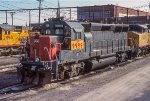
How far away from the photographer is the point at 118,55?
Result: 24.3 meters

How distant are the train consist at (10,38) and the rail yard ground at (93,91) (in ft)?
51.9

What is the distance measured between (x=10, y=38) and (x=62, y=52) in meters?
19.0

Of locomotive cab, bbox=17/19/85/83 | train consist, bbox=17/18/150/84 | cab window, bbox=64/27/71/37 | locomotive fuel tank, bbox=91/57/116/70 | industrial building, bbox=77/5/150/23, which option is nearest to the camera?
locomotive cab, bbox=17/19/85/83

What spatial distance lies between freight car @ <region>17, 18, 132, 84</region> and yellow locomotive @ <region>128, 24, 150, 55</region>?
8235mm

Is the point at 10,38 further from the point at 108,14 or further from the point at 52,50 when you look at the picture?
the point at 108,14

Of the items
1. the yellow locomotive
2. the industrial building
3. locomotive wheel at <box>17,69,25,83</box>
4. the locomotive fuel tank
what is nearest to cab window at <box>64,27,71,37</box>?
locomotive wheel at <box>17,69,25,83</box>

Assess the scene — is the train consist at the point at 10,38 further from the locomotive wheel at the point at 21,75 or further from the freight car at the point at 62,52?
the locomotive wheel at the point at 21,75

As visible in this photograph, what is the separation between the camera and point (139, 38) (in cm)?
2930

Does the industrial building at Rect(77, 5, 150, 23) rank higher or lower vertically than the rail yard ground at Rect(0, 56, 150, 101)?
higher

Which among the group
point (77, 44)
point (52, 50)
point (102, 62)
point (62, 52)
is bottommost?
point (102, 62)

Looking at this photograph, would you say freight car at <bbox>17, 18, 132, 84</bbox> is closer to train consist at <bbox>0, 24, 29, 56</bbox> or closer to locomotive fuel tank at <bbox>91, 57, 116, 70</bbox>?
locomotive fuel tank at <bbox>91, 57, 116, 70</bbox>

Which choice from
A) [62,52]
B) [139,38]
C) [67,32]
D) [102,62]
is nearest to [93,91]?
[62,52]

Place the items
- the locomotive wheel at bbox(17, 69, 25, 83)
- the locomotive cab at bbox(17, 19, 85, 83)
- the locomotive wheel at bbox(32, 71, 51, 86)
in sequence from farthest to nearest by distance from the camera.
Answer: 1. the locomotive wheel at bbox(17, 69, 25, 83)
2. the locomotive cab at bbox(17, 19, 85, 83)
3. the locomotive wheel at bbox(32, 71, 51, 86)

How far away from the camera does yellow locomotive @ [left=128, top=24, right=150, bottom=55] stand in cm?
2862
